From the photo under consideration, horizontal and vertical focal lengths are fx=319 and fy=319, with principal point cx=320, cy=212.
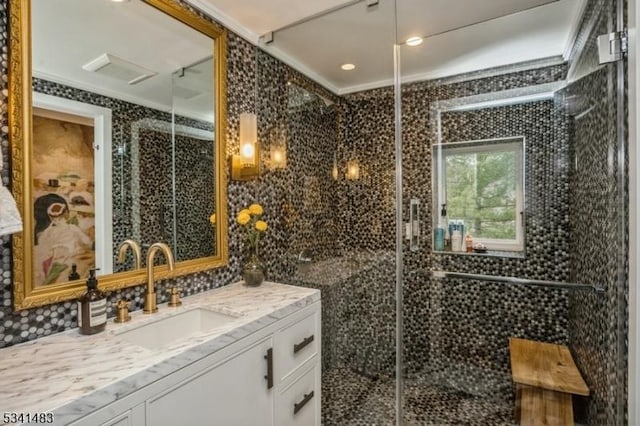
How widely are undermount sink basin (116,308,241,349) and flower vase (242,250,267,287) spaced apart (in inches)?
14.3

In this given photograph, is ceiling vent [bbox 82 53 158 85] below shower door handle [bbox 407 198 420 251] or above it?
above

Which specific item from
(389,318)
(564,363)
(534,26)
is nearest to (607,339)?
(564,363)

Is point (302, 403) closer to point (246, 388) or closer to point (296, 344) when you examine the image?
point (296, 344)

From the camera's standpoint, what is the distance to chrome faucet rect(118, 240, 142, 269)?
1.34 metres

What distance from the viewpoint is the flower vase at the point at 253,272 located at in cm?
180

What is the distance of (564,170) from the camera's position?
2.11m

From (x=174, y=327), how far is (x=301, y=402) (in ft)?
2.31

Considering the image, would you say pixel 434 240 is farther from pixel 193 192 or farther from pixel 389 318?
pixel 193 192

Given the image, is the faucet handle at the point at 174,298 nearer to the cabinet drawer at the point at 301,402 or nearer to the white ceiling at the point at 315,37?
the cabinet drawer at the point at 301,402

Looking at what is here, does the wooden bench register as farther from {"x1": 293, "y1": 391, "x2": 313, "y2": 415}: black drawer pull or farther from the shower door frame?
{"x1": 293, "y1": 391, "x2": 313, "y2": 415}: black drawer pull

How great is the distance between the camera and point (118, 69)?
1.35 metres

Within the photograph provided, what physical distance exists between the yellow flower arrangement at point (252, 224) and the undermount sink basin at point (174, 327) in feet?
1.65

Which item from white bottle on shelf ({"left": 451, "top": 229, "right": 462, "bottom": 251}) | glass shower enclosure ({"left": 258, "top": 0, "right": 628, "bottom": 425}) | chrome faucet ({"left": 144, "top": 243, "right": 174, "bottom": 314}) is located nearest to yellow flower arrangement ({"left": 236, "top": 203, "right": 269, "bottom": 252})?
glass shower enclosure ({"left": 258, "top": 0, "right": 628, "bottom": 425})

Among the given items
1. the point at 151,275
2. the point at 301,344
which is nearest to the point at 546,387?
the point at 301,344
